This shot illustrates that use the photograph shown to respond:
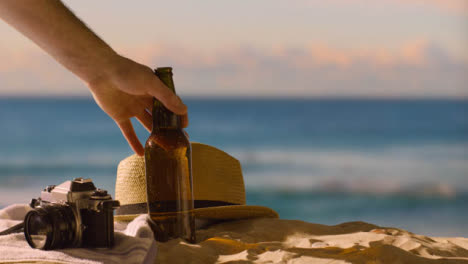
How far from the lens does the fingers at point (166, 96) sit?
1.27m

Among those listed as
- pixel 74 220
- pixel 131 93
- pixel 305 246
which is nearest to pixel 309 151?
pixel 305 246

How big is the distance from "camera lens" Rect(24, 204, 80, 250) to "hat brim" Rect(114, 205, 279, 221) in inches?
17.0

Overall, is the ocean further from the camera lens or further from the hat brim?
the camera lens

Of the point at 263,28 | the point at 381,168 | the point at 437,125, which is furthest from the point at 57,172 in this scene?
the point at 437,125

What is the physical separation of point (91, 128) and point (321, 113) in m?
5.14

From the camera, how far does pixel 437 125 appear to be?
11.1m

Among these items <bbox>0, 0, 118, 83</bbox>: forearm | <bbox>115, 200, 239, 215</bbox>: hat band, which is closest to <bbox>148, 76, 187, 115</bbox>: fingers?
<bbox>0, 0, 118, 83</bbox>: forearm

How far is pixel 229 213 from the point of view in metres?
1.65

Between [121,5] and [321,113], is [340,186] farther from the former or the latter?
[121,5]

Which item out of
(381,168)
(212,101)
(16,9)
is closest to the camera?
(16,9)

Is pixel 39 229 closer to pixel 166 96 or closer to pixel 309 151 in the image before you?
pixel 166 96

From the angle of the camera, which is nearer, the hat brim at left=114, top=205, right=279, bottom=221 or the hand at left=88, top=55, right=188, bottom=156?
the hand at left=88, top=55, right=188, bottom=156

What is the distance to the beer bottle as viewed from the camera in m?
1.35

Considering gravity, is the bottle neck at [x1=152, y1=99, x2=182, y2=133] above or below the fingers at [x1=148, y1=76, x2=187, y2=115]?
below
